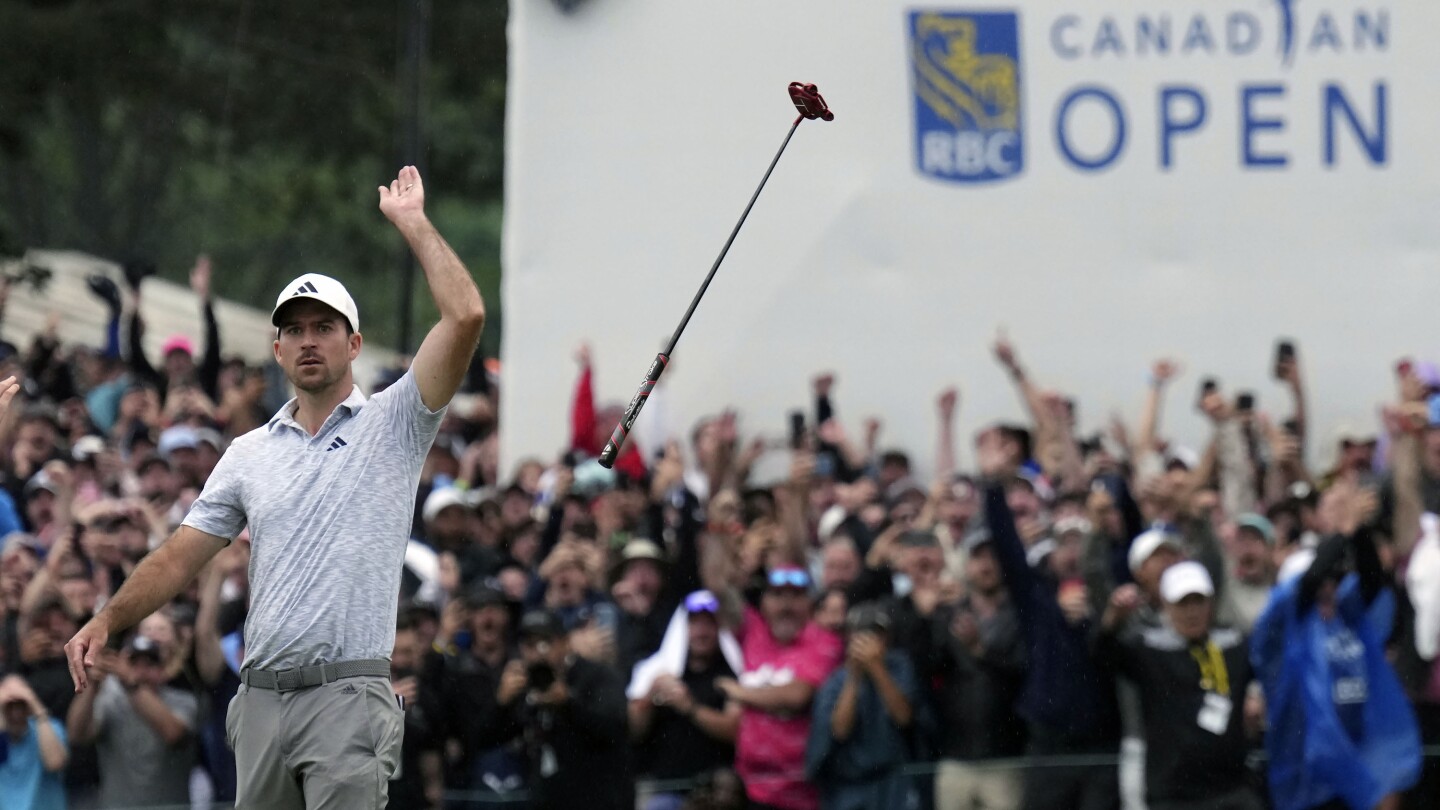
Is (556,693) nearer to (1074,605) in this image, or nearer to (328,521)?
(1074,605)

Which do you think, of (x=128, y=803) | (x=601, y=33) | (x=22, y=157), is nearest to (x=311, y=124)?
(x=22, y=157)

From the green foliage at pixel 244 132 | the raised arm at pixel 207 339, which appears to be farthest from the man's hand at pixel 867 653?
the green foliage at pixel 244 132

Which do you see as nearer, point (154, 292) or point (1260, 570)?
point (1260, 570)

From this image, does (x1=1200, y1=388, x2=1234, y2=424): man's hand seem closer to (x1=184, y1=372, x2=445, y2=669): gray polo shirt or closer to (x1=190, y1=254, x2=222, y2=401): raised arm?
(x1=190, y1=254, x2=222, y2=401): raised arm

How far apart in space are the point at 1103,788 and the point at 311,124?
71.5ft

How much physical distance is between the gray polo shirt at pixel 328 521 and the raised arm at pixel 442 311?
77 millimetres

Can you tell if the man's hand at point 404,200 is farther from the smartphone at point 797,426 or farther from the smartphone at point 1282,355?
the smartphone at point 1282,355

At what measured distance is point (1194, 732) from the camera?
11.0 metres

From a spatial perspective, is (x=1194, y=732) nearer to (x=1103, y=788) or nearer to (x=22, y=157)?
(x=1103, y=788)

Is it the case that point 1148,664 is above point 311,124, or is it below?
below

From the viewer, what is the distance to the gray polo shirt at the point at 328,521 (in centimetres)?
689

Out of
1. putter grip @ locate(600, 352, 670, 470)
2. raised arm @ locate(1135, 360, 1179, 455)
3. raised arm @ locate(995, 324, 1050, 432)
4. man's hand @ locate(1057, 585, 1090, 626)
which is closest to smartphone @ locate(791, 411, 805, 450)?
raised arm @ locate(995, 324, 1050, 432)

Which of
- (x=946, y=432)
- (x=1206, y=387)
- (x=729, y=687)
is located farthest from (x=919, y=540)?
(x=1206, y=387)

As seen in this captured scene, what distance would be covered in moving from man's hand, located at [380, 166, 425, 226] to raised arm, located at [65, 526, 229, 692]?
3.34 ft
